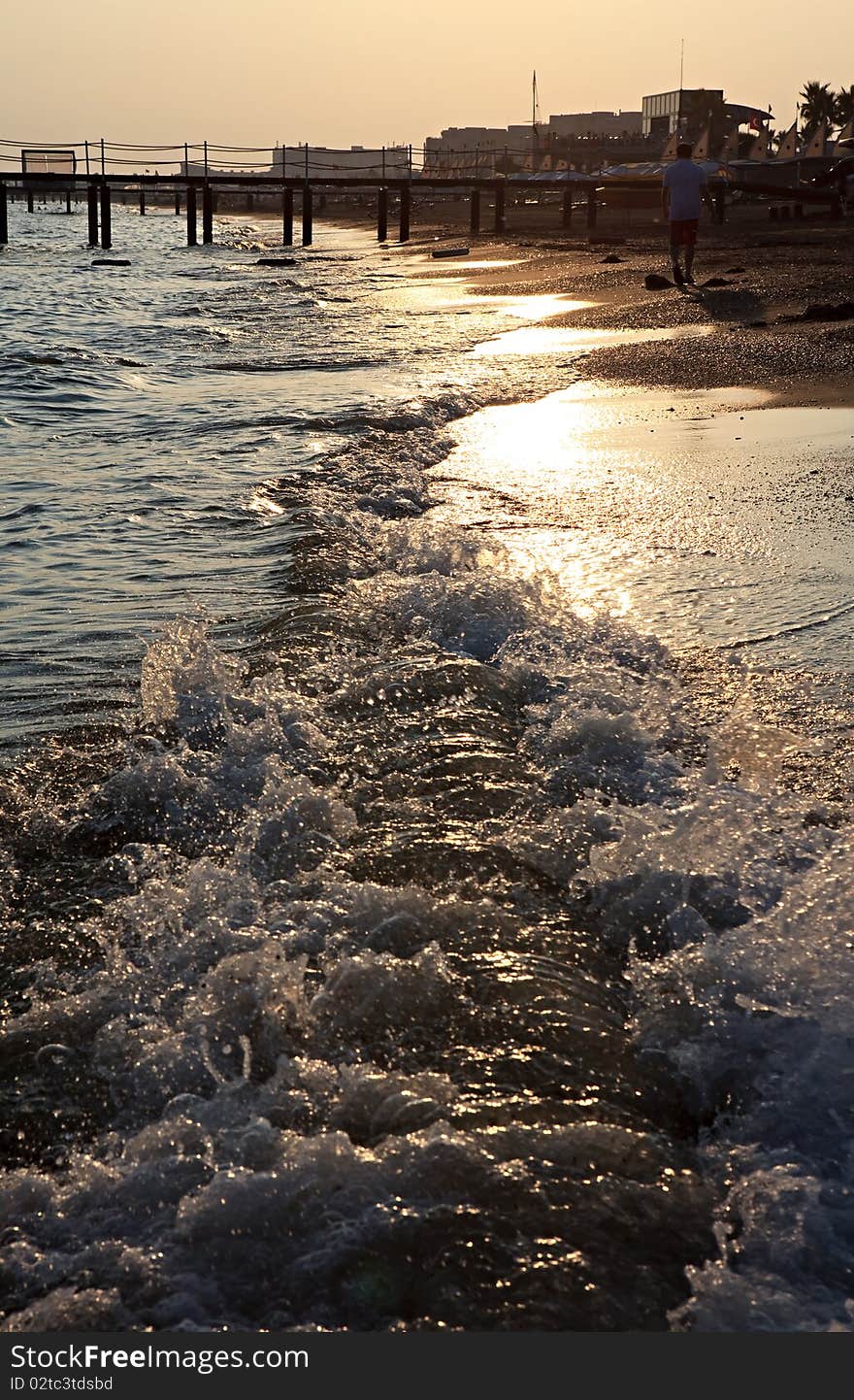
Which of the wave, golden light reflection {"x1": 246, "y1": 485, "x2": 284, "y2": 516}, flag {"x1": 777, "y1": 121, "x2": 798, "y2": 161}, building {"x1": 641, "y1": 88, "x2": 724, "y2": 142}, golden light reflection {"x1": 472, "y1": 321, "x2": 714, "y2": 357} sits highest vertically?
building {"x1": 641, "y1": 88, "x2": 724, "y2": 142}

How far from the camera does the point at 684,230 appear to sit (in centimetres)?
1825

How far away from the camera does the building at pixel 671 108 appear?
94.7 meters

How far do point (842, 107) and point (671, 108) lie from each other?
17.8 meters

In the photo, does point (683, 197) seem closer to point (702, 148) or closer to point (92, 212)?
point (92, 212)

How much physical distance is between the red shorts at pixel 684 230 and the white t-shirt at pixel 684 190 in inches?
2.4

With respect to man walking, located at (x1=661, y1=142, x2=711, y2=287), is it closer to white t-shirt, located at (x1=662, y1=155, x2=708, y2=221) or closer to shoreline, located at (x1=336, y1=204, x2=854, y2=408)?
white t-shirt, located at (x1=662, y1=155, x2=708, y2=221)

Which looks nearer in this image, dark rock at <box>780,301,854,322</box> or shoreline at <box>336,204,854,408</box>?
shoreline at <box>336,204,854,408</box>

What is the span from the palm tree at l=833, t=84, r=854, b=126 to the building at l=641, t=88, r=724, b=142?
32.0 ft

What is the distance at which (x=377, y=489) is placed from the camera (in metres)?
7.73

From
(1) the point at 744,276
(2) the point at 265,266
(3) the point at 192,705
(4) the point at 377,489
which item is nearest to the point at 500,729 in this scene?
(3) the point at 192,705

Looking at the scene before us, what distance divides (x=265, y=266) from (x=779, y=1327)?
33.3 meters

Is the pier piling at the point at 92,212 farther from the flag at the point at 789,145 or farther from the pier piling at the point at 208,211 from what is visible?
the flag at the point at 789,145

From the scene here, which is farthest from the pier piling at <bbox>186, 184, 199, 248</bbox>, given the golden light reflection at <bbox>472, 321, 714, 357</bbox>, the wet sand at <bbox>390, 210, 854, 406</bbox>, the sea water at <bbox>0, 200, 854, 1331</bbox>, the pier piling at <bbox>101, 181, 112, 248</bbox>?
the sea water at <bbox>0, 200, 854, 1331</bbox>

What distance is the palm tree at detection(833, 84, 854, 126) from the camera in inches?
3268
